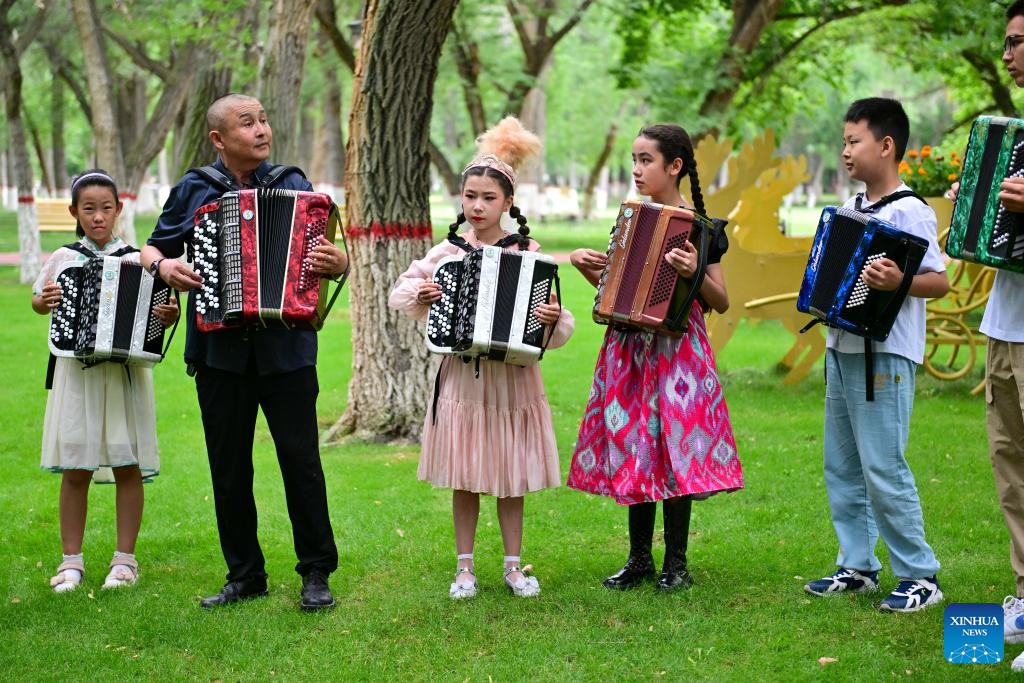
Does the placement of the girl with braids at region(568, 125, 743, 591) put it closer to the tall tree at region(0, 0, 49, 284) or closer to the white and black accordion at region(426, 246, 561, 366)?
the white and black accordion at region(426, 246, 561, 366)

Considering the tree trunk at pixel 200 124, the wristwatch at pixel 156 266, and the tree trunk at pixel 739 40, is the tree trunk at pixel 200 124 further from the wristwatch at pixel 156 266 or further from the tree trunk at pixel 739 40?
the wristwatch at pixel 156 266

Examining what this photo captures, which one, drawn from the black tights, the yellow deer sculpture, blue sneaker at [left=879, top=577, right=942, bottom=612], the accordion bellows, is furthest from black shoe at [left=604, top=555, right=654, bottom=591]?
the yellow deer sculpture

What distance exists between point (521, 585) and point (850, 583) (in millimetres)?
1497

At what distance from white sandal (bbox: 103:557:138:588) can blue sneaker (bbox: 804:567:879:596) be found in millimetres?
3268

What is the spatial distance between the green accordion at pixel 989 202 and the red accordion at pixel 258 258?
2.48m

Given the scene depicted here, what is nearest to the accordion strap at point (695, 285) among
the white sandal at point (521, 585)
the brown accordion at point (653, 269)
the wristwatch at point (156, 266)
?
the brown accordion at point (653, 269)

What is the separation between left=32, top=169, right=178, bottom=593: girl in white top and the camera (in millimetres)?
5551

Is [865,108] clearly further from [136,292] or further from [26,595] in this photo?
[26,595]

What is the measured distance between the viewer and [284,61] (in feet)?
42.6

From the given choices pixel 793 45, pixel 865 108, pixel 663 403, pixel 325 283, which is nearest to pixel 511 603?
pixel 663 403

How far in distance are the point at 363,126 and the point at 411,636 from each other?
14.3 feet

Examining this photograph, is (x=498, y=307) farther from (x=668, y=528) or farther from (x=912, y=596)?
(x=912, y=596)

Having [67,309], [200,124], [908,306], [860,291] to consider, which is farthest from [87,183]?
[200,124]

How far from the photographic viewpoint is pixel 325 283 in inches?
198
